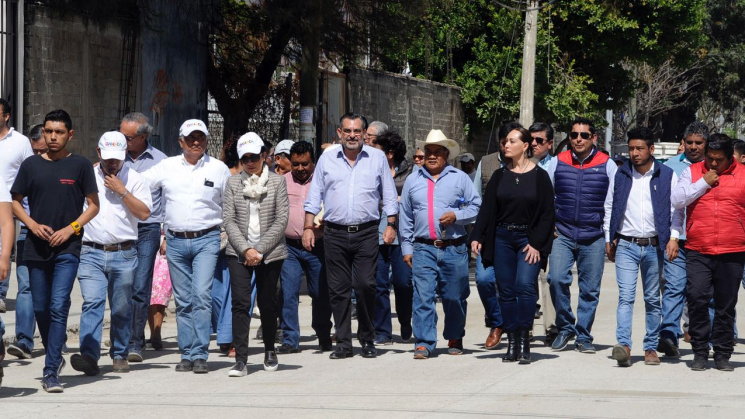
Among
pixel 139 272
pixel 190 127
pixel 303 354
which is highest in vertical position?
pixel 190 127

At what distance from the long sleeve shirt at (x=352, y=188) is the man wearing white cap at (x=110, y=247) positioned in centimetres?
162

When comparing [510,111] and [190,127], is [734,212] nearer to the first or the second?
[190,127]

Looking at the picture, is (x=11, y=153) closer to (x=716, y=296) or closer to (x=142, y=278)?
(x=142, y=278)

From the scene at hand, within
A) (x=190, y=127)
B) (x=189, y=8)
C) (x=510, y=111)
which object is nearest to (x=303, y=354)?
(x=190, y=127)

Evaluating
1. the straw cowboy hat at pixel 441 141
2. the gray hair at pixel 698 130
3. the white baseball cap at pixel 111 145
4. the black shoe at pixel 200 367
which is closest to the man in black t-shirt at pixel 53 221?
the white baseball cap at pixel 111 145

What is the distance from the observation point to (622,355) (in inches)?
356

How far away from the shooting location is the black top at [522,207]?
9258 millimetres

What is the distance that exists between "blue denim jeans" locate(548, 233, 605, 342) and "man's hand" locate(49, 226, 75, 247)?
420 centimetres

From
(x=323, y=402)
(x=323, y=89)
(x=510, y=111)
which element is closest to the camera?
(x=323, y=402)

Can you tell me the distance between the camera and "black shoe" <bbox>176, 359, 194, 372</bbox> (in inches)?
352

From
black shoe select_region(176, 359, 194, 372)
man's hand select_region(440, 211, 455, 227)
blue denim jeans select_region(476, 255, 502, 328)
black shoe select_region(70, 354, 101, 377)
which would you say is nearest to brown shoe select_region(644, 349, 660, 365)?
blue denim jeans select_region(476, 255, 502, 328)

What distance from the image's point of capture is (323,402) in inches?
298

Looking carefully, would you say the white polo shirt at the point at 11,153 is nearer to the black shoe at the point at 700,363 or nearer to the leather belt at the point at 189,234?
the leather belt at the point at 189,234

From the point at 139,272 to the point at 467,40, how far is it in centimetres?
2260
